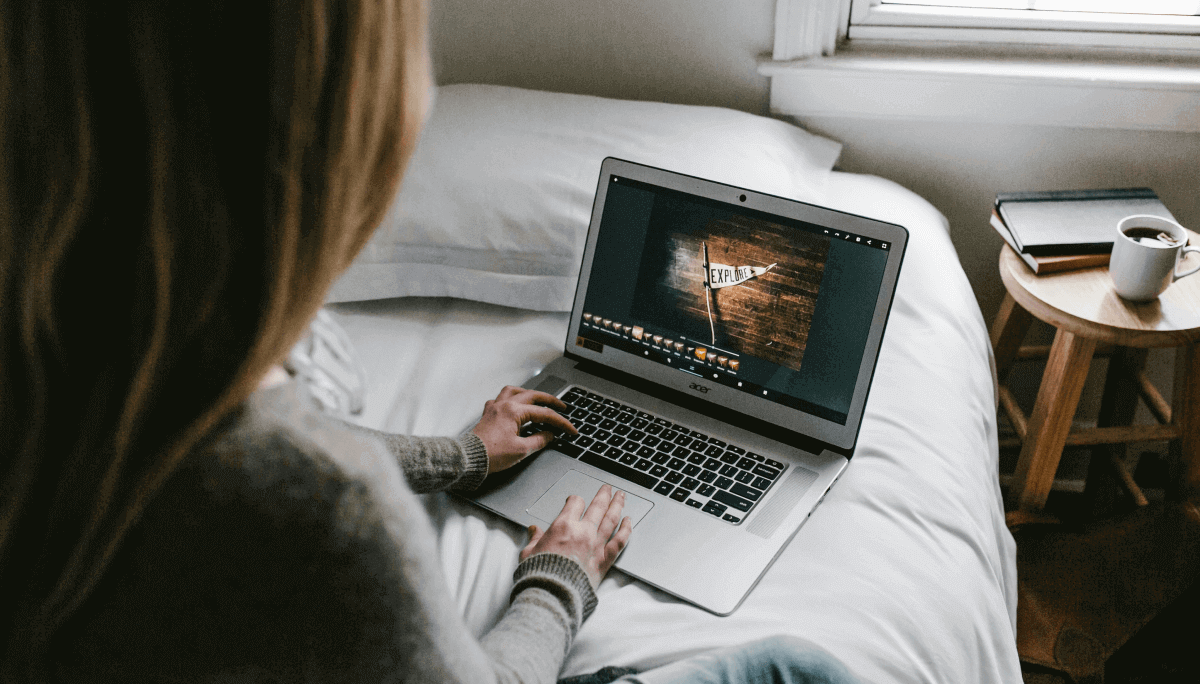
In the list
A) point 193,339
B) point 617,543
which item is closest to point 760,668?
point 617,543

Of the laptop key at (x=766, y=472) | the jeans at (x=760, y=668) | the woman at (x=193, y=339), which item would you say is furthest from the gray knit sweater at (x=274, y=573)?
the laptop key at (x=766, y=472)

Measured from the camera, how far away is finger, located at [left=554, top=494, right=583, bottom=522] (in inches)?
30.4

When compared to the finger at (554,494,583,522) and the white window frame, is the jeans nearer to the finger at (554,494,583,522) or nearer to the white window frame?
the finger at (554,494,583,522)

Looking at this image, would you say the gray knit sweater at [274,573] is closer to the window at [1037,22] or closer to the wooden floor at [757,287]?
the wooden floor at [757,287]

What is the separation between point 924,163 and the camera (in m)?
1.41

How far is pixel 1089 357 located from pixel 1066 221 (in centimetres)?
22

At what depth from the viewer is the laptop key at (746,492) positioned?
2.68 ft

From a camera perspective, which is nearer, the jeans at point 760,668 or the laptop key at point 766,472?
the jeans at point 760,668

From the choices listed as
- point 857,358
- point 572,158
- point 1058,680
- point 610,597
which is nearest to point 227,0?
point 610,597

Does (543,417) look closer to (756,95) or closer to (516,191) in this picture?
(516,191)

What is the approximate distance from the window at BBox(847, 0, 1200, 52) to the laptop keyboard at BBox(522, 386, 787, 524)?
911 millimetres

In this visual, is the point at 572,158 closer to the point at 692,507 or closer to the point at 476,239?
the point at 476,239

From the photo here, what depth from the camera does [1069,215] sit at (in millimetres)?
1218

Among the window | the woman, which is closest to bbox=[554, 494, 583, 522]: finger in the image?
the woman
